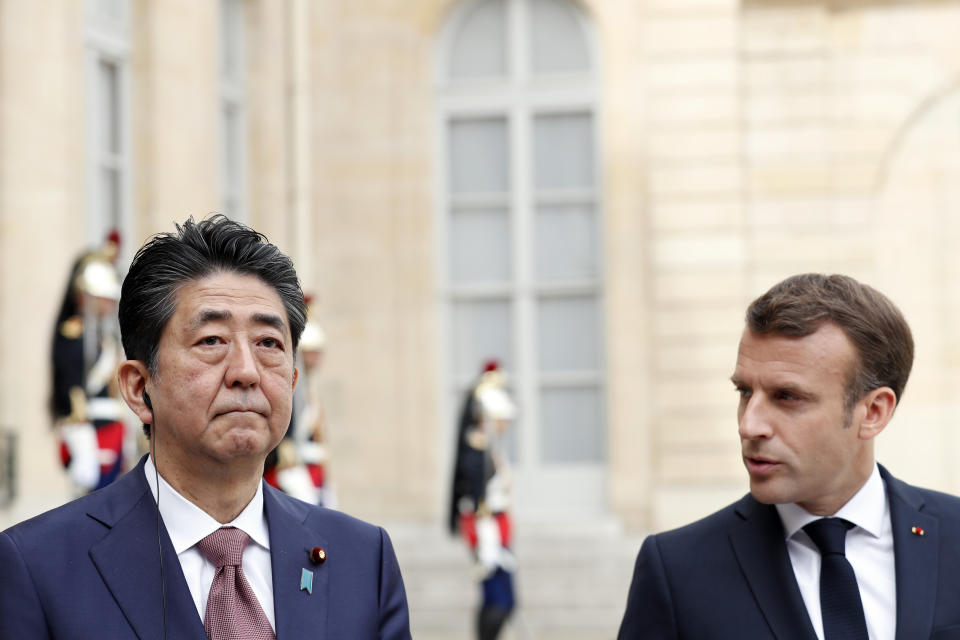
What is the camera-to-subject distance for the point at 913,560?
3.02 meters

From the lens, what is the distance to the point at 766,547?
10.2 feet

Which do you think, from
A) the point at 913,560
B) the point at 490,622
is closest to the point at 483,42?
the point at 490,622

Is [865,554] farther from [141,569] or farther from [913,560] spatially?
[141,569]

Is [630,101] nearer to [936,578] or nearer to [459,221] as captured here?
[459,221]

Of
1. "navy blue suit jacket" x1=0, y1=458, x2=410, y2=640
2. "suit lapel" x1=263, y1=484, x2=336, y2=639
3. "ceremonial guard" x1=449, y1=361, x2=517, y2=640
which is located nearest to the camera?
"navy blue suit jacket" x1=0, y1=458, x2=410, y2=640

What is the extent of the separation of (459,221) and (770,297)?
12.4 m

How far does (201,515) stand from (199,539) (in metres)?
0.04

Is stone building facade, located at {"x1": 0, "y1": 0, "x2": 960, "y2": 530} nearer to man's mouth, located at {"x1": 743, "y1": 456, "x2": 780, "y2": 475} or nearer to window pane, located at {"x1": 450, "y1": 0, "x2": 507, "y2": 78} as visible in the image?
window pane, located at {"x1": 450, "y1": 0, "x2": 507, "y2": 78}

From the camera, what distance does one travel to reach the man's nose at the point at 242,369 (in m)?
2.68

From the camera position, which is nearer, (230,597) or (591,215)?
(230,597)

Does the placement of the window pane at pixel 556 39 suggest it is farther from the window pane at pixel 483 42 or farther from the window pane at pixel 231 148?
the window pane at pixel 231 148

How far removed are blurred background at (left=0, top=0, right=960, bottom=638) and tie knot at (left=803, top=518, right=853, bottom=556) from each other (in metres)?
11.3

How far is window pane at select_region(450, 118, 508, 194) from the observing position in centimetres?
1531

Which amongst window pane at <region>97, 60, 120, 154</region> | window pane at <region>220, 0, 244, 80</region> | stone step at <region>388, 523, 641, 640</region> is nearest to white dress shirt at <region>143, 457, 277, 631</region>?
window pane at <region>97, 60, 120, 154</region>
